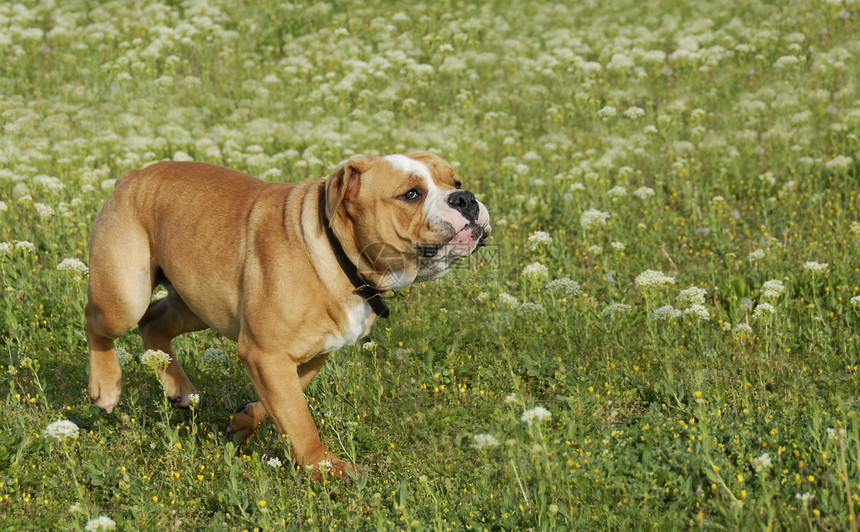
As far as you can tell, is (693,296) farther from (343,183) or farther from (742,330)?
(343,183)

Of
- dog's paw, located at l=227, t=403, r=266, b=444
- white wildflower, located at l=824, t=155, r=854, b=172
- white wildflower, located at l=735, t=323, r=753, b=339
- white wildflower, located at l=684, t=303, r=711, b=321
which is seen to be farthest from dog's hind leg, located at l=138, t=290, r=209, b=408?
white wildflower, located at l=824, t=155, r=854, b=172

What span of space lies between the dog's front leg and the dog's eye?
1013 mm

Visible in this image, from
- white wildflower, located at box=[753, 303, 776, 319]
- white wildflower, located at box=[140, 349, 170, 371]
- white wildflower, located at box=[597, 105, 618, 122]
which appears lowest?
white wildflower, located at box=[597, 105, 618, 122]

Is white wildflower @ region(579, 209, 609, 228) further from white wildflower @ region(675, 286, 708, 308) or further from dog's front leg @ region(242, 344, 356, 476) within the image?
dog's front leg @ region(242, 344, 356, 476)

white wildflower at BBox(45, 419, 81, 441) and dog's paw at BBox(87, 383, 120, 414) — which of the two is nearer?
white wildflower at BBox(45, 419, 81, 441)

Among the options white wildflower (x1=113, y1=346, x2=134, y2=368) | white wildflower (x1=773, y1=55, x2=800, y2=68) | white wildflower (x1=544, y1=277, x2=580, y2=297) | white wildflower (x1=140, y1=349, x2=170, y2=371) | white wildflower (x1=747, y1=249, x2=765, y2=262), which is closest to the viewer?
white wildflower (x1=140, y1=349, x2=170, y2=371)

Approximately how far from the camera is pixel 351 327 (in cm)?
451

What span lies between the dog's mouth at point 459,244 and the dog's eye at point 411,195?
0.25 m

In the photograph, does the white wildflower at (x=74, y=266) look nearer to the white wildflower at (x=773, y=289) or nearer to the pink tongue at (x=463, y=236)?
the pink tongue at (x=463, y=236)

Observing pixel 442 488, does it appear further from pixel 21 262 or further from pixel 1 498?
pixel 21 262

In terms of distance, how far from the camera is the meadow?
414 centimetres

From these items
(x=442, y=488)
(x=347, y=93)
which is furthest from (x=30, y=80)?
(x=442, y=488)

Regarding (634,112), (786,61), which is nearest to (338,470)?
(634,112)

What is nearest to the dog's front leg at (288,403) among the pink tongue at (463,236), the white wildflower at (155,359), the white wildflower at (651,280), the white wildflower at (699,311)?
the white wildflower at (155,359)
